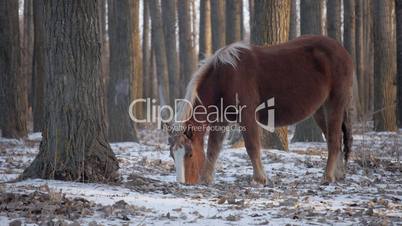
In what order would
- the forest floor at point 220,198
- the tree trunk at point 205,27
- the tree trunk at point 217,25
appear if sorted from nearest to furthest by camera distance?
the forest floor at point 220,198
the tree trunk at point 217,25
the tree trunk at point 205,27

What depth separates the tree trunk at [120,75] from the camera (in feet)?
46.3

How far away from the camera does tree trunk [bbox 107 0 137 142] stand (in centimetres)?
1412

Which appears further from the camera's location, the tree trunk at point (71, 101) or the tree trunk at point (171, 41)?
the tree trunk at point (171, 41)

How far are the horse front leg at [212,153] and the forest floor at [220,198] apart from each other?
0.73 ft

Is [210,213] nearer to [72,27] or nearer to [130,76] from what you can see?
[72,27]

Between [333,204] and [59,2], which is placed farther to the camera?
[59,2]

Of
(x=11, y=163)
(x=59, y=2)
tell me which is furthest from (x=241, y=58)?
(x=11, y=163)

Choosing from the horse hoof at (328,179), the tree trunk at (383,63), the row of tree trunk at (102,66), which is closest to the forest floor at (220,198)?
the horse hoof at (328,179)

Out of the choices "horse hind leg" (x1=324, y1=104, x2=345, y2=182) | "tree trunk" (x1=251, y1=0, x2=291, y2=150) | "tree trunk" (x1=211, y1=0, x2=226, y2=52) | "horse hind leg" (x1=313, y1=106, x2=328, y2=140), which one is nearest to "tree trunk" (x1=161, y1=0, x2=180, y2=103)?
"tree trunk" (x1=211, y1=0, x2=226, y2=52)

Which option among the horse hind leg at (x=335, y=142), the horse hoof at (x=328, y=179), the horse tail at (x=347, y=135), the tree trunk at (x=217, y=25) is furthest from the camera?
the tree trunk at (x=217, y=25)

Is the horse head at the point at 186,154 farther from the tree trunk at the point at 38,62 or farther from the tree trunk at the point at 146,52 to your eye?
the tree trunk at the point at 146,52

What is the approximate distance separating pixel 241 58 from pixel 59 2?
2.70m

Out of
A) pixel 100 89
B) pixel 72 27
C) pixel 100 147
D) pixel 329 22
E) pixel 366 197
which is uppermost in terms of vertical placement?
pixel 329 22

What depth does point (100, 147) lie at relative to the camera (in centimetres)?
699
